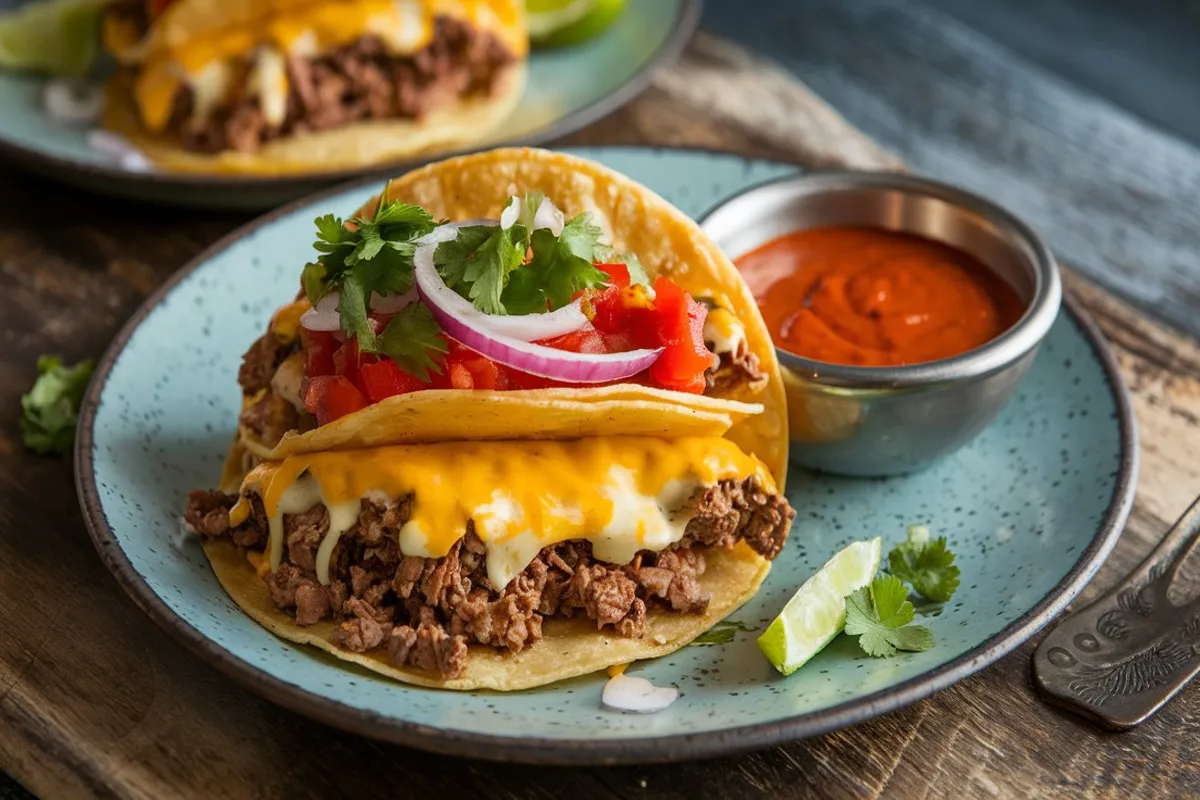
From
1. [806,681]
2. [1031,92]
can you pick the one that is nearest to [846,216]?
[806,681]

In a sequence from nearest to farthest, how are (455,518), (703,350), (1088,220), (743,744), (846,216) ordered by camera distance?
(743,744) < (455,518) < (703,350) < (846,216) < (1088,220)

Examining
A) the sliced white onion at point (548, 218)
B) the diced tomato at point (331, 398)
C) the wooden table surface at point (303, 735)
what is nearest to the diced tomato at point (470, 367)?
the diced tomato at point (331, 398)

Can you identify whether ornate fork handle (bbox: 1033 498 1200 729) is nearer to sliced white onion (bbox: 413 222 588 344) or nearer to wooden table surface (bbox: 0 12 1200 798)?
wooden table surface (bbox: 0 12 1200 798)

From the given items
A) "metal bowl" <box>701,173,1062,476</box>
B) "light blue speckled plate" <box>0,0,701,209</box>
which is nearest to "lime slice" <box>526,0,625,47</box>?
"light blue speckled plate" <box>0,0,701,209</box>

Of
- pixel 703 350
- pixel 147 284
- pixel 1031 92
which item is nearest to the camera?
pixel 703 350

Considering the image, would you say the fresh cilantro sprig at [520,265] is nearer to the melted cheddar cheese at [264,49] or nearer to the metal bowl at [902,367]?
the metal bowl at [902,367]

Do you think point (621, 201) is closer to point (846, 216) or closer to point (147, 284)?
point (846, 216)
